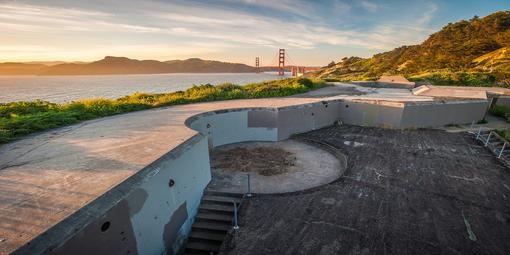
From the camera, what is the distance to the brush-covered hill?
32094 mm

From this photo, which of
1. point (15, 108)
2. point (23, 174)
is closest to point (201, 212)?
point (23, 174)

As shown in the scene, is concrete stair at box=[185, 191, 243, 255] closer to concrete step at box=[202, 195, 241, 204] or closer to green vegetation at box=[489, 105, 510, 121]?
concrete step at box=[202, 195, 241, 204]

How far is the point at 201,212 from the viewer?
24.9 feet

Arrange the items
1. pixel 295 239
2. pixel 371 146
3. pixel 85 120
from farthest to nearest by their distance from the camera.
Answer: pixel 371 146 < pixel 85 120 < pixel 295 239

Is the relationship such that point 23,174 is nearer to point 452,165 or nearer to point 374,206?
point 374,206

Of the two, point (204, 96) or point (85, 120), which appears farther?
point (204, 96)

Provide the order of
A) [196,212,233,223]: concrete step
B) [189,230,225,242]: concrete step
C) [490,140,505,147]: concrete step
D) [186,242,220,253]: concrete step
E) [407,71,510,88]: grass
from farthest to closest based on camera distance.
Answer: [407,71,510,88]: grass → [490,140,505,147]: concrete step → [196,212,233,223]: concrete step → [189,230,225,242]: concrete step → [186,242,220,253]: concrete step

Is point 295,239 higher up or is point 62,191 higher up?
point 62,191

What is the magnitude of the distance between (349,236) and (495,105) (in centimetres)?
2126

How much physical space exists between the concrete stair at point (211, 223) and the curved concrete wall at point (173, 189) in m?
0.24

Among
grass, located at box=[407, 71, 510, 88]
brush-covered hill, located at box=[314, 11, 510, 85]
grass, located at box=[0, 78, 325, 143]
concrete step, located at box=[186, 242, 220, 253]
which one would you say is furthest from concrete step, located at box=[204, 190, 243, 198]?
brush-covered hill, located at box=[314, 11, 510, 85]

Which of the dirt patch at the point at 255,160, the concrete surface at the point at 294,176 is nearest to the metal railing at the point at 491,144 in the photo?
the concrete surface at the point at 294,176

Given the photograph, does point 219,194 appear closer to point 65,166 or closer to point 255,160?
point 255,160

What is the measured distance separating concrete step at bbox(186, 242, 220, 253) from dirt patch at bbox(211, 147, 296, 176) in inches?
145
